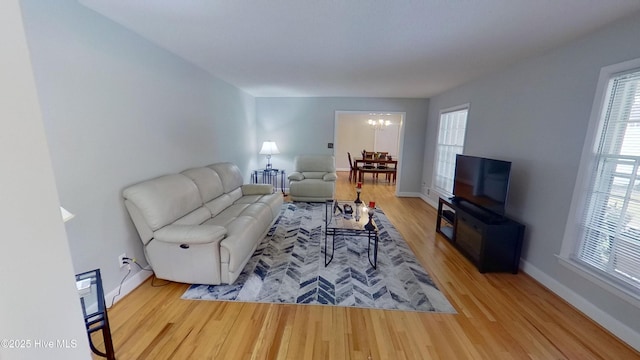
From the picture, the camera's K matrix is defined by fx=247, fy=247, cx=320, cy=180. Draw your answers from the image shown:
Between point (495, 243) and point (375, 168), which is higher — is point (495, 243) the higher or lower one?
the lower one

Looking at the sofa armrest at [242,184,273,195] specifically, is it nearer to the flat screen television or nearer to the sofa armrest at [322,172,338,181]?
the sofa armrest at [322,172,338,181]

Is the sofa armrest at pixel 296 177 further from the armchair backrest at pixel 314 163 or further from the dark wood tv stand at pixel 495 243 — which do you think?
the dark wood tv stand at pixel 495 243

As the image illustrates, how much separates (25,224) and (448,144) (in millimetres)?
5108

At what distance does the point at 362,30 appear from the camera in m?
2.04

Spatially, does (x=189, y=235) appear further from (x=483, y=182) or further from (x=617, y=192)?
(x=617, y=192)

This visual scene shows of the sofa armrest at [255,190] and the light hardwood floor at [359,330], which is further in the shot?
the sofa armrest at [255,190]

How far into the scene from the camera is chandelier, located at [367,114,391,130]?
28.5 feet

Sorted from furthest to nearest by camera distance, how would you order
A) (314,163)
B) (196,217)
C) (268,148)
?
(314,163) → (268,148) → (196,217)

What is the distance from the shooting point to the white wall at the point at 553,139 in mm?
1849

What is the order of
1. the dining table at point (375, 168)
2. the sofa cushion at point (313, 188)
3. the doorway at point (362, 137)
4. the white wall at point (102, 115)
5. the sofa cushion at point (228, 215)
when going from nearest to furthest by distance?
the white wall at point (102, 115), the sofa cushion at point (228, 215), the sofa cushion at point (313, 188), the dining table at point (375, 168), the doorway at point (362, 137)

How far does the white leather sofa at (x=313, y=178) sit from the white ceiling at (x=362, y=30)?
2.22m

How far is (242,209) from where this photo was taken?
3145 millimetres

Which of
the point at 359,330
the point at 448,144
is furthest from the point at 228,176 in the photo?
the point at 448,144

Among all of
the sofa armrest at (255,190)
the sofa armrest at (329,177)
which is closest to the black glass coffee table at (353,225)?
the sofa armrest at (255,190)
